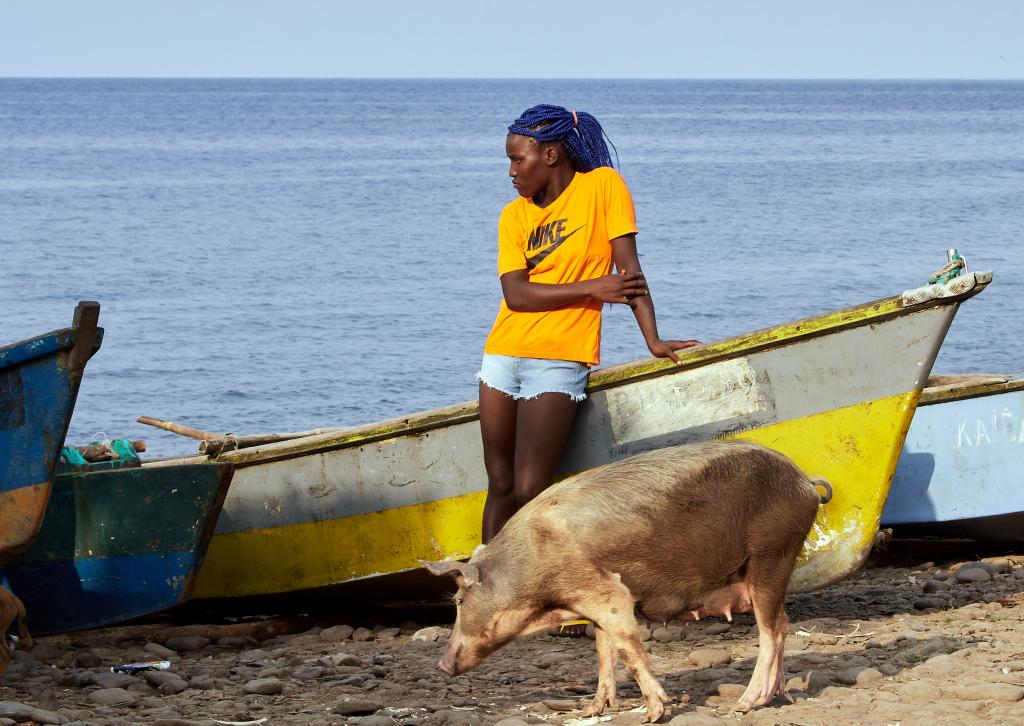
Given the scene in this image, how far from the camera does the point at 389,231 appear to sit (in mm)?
34250

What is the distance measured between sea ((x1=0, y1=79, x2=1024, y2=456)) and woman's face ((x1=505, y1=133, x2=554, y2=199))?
7.25m

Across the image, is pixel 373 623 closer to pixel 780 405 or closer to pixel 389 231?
pixel 780 405

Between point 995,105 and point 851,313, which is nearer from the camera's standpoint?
point 851,313

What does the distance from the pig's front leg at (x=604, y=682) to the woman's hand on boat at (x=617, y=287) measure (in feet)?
4.55

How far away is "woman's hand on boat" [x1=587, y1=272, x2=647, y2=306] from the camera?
5895 mm

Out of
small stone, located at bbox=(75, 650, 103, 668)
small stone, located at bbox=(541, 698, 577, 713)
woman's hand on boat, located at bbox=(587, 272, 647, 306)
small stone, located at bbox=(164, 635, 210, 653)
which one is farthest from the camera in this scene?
small stone, located at bbox=(164, 635, 210, 653)

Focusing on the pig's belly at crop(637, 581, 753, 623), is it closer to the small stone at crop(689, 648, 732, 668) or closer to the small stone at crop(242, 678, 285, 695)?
the small stone at crop(689, 648, 732, 668)

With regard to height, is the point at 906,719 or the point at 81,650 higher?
the point at 906,719

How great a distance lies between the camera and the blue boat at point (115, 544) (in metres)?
7.20

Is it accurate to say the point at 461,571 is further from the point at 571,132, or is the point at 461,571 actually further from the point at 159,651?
the point at 159,651

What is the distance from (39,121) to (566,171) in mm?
98141

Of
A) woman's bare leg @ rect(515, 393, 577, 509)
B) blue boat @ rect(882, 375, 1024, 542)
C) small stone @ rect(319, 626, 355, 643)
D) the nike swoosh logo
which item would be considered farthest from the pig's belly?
blue boat @ rect(882, 375, 1024, 542)

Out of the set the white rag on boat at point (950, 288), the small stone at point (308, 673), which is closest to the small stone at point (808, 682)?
the white rag on boat at point (950, 288)

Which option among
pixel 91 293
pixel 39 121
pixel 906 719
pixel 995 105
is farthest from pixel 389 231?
pixel 995 105
